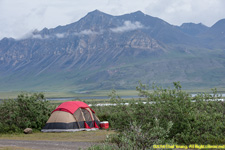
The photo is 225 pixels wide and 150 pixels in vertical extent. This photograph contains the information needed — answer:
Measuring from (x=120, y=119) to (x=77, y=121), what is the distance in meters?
9.67

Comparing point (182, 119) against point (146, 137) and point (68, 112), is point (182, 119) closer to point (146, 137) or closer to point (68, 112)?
point (146, 137)

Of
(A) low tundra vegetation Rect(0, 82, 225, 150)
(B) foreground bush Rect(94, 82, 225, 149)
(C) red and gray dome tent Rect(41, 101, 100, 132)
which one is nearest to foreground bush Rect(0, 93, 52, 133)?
(C) red and gray dome tent Rect(41, 101, 100, 132)

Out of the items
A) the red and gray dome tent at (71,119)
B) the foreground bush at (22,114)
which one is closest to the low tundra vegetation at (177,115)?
the red and gray dome tent at (71,119)

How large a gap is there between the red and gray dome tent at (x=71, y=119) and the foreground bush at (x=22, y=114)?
1.40m

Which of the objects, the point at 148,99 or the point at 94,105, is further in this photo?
the point at 94,105

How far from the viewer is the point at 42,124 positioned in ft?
91.9

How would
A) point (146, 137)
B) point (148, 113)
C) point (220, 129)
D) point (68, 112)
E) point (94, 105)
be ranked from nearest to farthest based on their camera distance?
point (146, 137) → point (220, 129) → point (148, 113) → point (68, 112) → point (94, 105)

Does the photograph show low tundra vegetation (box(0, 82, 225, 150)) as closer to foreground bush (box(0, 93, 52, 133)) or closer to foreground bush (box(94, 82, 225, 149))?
foreground bush (box(94, 82, 225, 149))

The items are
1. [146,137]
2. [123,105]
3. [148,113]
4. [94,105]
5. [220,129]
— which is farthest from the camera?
[94,105]

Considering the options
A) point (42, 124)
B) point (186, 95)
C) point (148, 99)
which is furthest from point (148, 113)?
point (42, 124)

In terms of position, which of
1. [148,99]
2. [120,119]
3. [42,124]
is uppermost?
[148,99]

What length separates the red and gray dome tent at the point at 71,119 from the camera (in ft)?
85.9

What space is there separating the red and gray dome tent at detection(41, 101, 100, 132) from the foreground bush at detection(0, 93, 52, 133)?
1401 millimetres

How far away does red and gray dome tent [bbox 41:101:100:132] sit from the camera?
2619cm
